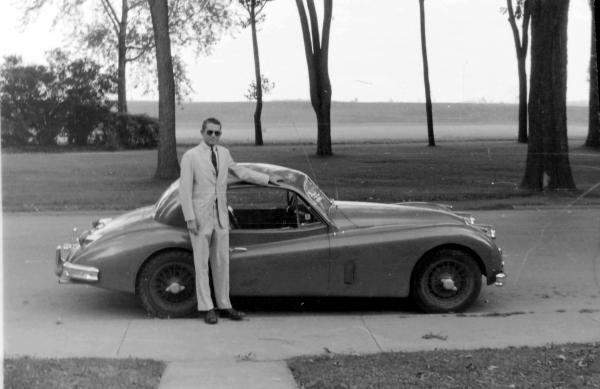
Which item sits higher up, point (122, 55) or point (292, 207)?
point (122, 55)

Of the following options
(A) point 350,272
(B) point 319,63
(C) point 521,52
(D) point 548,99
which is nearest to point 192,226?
(A) point 350,272

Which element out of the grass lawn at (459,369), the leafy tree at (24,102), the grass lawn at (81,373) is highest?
the leafy tree at (24,102)

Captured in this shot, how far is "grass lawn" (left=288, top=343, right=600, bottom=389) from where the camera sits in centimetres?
577

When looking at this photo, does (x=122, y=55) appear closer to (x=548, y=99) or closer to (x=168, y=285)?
(x=168, y=285)

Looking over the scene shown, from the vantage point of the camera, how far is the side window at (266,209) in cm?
835

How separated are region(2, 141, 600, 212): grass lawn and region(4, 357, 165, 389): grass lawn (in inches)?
270

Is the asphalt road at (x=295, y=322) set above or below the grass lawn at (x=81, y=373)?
below

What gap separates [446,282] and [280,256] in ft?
4.86

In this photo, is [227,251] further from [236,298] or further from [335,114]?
[335,114]

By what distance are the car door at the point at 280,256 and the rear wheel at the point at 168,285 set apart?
14.8 inches

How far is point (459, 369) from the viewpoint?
6098 mm

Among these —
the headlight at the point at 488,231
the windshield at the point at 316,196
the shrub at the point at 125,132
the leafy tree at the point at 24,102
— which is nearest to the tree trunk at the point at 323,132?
the shrub at the point at 125,132

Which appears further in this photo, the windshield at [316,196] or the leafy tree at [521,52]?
the leafy tree at [521,52]

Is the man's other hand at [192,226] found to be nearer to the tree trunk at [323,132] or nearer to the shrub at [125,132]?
the shrub at [125,132]
